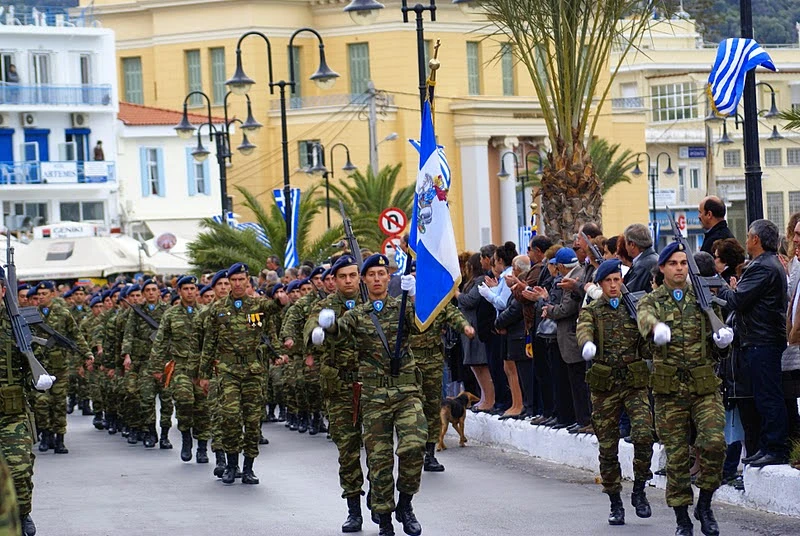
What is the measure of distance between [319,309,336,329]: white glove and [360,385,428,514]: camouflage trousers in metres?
0.57

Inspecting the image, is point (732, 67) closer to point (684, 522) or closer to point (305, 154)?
point (684, 522)

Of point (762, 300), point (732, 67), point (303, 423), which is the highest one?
point (732, 67)

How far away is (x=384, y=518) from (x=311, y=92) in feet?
204

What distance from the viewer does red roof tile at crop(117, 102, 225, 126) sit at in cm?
6669

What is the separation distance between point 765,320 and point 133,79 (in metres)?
66.4

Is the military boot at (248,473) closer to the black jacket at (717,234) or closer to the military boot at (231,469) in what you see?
the military boot at (231,469)

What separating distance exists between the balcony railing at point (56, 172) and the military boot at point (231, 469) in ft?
155

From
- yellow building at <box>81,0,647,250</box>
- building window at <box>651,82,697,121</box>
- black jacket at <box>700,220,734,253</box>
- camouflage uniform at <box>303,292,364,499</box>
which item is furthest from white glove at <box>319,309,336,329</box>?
building window at <box>651,82,697,121</box>

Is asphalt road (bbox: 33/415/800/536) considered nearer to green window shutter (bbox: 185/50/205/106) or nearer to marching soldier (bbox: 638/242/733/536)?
marching soldier (bbox: 638/242/733/536)

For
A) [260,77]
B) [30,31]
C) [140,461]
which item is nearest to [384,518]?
[140,461]

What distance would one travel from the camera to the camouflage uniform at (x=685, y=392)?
10914 millimetres

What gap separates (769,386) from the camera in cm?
1189

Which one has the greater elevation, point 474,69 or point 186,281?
point 474,69

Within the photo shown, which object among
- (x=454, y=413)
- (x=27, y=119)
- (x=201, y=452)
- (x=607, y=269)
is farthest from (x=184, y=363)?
(x=27, y=119)
